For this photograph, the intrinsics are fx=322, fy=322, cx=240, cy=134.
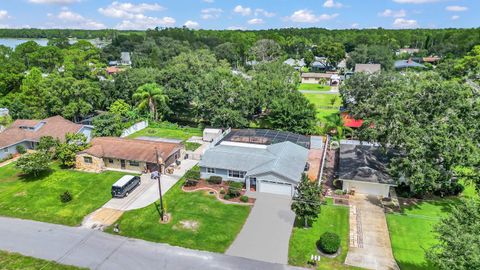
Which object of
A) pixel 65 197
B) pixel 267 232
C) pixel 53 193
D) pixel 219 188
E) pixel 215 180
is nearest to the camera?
pixel 267 232

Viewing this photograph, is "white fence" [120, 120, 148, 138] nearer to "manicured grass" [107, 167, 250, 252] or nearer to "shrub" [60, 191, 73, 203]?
"shrub" [60, 191, 73, 203]

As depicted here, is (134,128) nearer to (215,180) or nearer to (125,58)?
(215,180)

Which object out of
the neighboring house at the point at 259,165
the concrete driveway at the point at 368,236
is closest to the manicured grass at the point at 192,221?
the neighboring house at the point at 259,165

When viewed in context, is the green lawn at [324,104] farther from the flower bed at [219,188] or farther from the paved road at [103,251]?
the paved road at [103,251]

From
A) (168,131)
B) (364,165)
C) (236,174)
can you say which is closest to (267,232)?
(236,174)

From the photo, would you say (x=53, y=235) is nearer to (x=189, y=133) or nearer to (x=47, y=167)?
(x=47, y=167)
